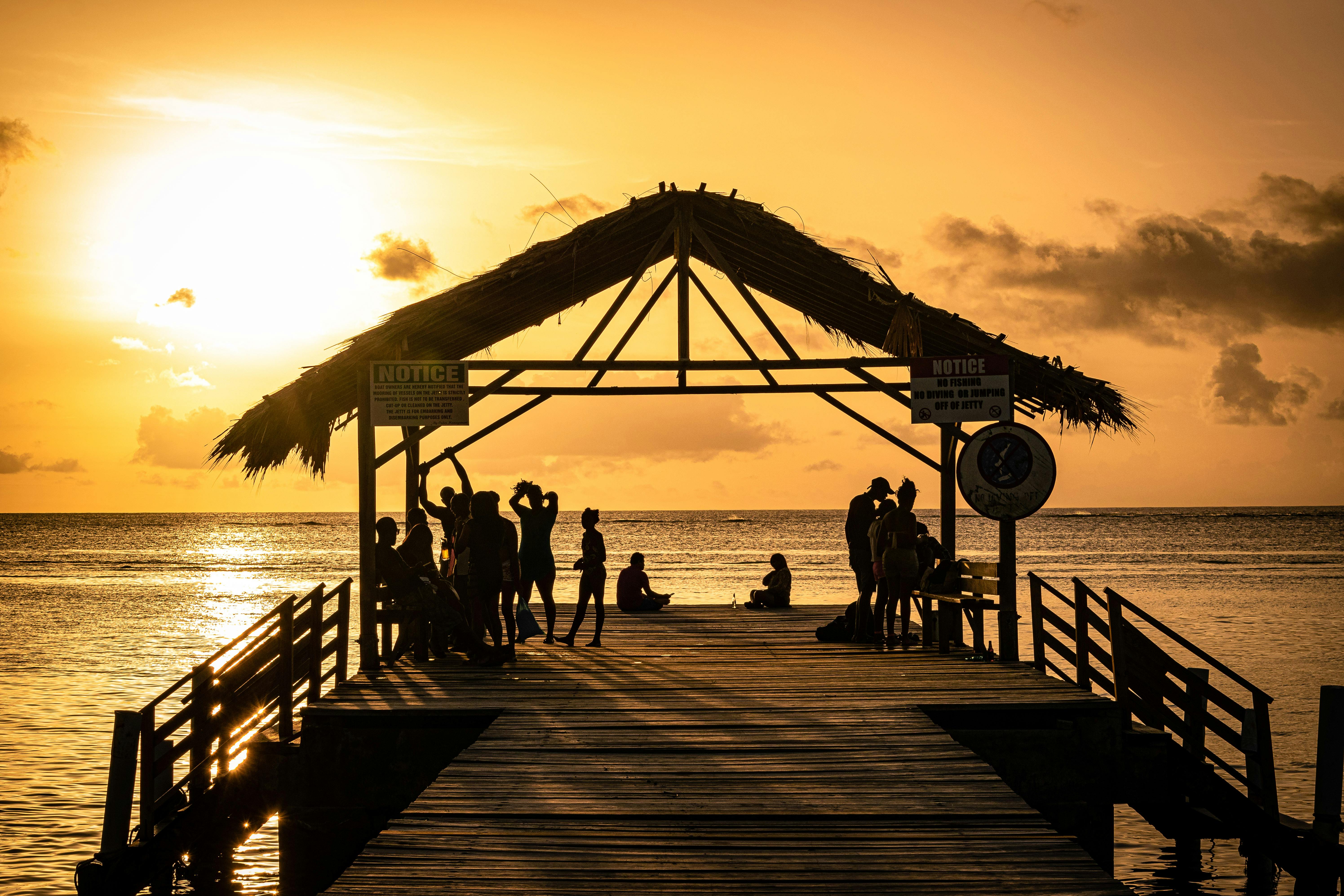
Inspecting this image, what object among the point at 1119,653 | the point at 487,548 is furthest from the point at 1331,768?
the point at 487,548

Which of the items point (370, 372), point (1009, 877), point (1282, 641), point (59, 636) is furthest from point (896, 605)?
point (59, 636)

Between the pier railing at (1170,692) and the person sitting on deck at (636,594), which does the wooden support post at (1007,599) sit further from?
the person sitting on deck at (636,594)

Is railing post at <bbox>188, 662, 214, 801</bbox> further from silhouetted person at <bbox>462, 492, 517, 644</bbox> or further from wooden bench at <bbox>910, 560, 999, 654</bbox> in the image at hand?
wooden bench at <bbox>910, 560, 999, 654</bbox>

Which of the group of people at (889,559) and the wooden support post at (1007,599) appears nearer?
the wooden support post at (1007,599)

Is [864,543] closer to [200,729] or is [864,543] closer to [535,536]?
[535,536]

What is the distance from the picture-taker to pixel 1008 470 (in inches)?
455

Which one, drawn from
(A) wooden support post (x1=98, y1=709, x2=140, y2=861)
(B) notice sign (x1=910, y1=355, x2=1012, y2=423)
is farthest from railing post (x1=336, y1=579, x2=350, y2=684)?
(B) notice sign (x1=910, y1=355, x2=1012, y2=423)

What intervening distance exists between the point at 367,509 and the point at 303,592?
36592 millimetres

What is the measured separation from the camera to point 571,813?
6195 mm

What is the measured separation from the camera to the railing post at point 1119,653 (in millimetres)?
9609

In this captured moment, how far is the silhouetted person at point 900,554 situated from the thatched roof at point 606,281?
187cm

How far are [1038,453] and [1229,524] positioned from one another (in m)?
125

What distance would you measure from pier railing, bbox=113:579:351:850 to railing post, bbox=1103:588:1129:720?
21.5 feet

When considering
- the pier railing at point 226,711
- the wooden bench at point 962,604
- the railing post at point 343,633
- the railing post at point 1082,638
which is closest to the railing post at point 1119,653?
the railing post at point 1082,638
